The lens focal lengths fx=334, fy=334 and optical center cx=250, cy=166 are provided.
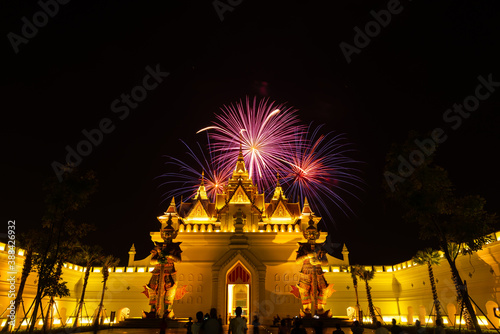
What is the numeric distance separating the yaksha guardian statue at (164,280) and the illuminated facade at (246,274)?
238 inches

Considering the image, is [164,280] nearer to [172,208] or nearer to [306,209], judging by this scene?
[172,208]

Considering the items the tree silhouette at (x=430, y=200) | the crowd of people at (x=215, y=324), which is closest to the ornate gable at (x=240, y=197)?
the tree silhouette at (x=430, y=200)

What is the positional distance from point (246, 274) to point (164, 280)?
10.2 metres

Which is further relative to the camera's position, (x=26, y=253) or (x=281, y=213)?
(x=281, y=213)

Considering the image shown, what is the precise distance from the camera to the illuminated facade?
112 feet

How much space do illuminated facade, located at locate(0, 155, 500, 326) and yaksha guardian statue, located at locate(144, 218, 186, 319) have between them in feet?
19.9

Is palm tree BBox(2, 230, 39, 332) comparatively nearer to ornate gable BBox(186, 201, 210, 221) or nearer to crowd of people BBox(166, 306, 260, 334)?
ornate gable BBox(186, 201, 210, 221)

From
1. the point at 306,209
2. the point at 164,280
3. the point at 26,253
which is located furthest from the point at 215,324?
the point at 306,209

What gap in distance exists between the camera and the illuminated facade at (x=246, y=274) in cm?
3419

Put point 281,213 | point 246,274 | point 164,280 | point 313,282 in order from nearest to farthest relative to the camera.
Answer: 1. point 164,280
2. point 313,282
3. point 246,274
4. point 281,213

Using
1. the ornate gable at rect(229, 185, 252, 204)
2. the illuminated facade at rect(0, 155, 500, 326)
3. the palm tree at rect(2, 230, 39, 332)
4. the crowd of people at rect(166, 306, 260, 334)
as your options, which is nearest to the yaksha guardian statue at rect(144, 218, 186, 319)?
the illuminated facade at rect(0, 155, 500, 326)

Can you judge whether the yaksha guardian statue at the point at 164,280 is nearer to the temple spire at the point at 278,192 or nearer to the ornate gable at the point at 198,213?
the ornate gable at the point at 198,213

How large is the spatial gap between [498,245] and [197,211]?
97.3ft

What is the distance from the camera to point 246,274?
3484 cm
